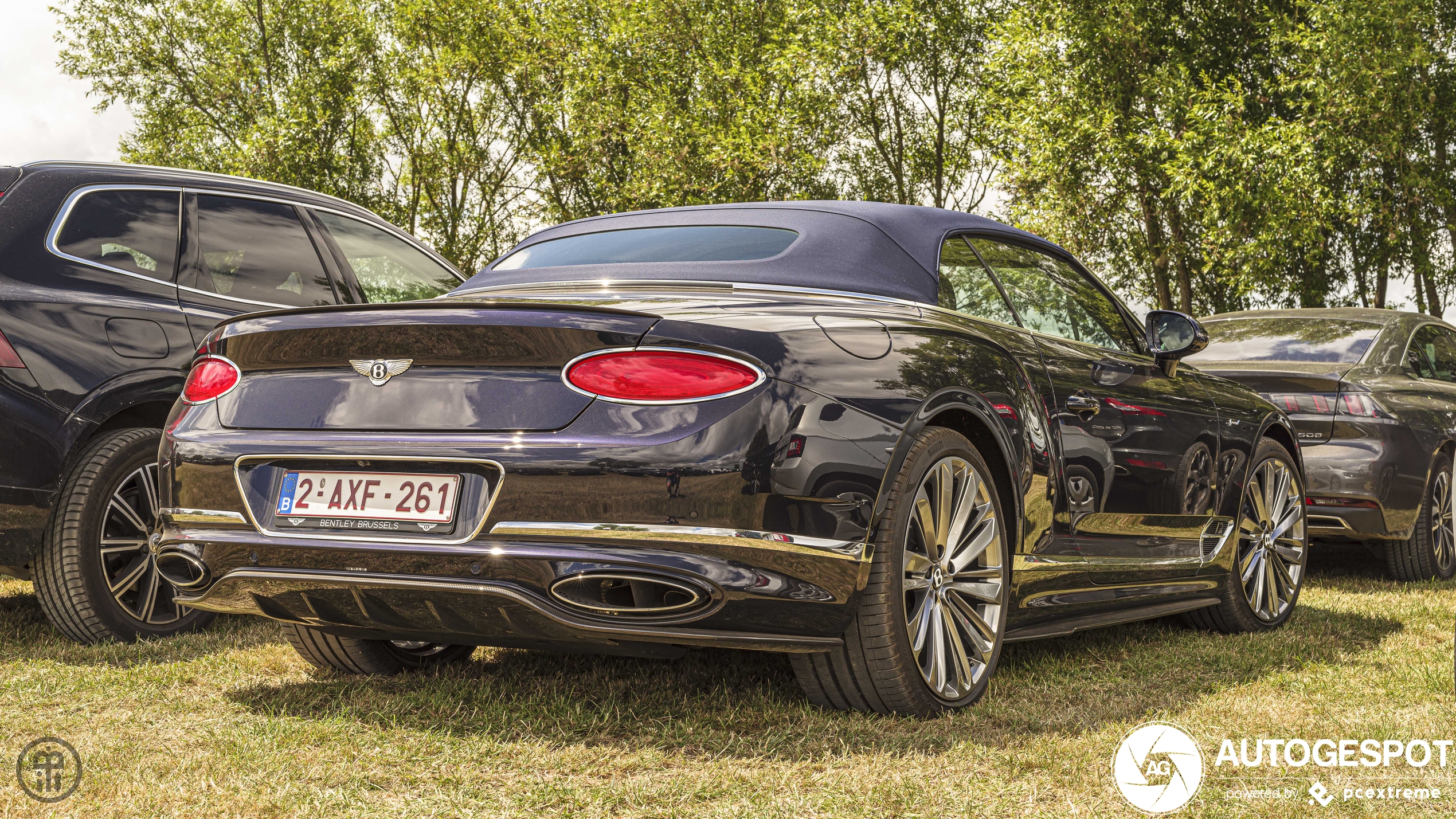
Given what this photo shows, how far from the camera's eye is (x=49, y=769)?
3.07m

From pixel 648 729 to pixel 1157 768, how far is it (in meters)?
1.29

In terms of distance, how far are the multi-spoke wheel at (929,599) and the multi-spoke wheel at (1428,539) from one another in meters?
4.58

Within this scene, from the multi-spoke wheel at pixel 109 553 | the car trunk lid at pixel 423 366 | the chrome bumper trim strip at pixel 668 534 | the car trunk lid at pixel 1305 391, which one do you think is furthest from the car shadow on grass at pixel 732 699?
the car trunk lid at pixel 1305 391

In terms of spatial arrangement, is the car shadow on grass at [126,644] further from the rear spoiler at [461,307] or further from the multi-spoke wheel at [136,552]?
the rear spoiler at [461,307]

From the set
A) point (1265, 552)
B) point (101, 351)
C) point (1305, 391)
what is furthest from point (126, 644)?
point (1305, 391)

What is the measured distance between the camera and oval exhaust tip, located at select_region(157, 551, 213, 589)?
134 inches

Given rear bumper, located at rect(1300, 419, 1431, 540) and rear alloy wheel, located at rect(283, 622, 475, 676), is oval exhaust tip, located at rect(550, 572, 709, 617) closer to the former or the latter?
rear alloy wheel, located at rect(283, 622, 475, 676)

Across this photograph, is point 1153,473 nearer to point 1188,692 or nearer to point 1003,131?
point 1188,692

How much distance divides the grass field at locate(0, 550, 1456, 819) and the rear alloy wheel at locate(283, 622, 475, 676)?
7 cm

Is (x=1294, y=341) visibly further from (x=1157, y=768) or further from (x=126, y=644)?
(x=126, y=644)

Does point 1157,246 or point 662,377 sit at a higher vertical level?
point 1157,246

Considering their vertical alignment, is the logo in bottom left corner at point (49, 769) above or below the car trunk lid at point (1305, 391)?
below

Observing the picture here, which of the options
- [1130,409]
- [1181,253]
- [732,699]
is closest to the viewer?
[732,699]

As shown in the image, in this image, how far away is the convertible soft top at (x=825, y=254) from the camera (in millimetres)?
3865
